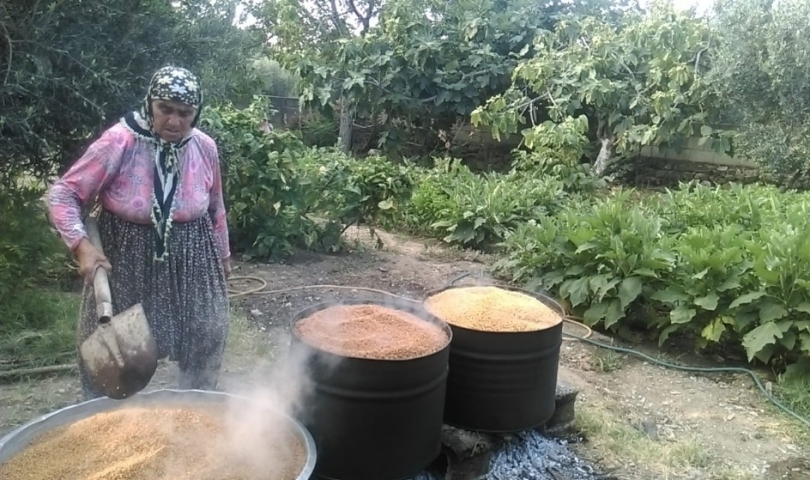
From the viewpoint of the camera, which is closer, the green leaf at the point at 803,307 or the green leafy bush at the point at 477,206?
the green leaf at the point at 803,307

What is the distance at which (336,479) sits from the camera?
7.39 ft

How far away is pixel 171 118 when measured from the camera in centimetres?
215

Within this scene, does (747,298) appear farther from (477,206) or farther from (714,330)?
(477,206)

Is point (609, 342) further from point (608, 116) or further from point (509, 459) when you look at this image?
point (608, 116)

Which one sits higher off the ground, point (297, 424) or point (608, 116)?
Answer: point (608, 116)

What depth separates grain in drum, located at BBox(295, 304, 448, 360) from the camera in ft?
7.25

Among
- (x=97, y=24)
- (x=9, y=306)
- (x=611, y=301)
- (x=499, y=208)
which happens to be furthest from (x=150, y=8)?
(x=499, y=208)

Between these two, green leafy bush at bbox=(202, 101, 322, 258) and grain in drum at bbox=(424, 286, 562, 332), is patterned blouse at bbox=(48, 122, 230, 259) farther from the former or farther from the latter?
green leafy bush at bbox=(202, 101, 322, 258)

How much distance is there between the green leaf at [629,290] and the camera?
437 cm

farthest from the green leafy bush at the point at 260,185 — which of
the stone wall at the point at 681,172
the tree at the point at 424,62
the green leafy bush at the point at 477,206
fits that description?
the stone wall at the point at 681,172

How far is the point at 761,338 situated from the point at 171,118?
11.0 ft

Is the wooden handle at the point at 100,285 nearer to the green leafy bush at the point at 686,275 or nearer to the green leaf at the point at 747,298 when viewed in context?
the green leafy bush at the point at 686,275

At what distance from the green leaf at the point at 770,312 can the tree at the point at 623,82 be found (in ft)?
16.1

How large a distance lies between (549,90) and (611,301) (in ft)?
17.4
